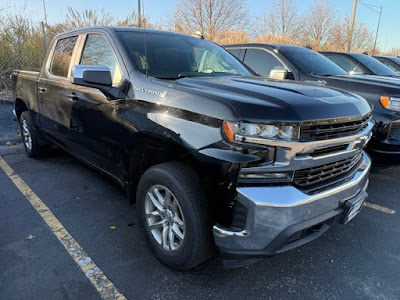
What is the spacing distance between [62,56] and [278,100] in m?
3.13

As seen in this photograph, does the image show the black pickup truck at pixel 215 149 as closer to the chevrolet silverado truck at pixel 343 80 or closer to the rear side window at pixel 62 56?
the rear side window at pixel 62 56

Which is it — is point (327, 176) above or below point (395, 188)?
above

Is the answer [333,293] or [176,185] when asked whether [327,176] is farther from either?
[176,185]

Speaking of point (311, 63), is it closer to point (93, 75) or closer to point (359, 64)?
point (359, 64)

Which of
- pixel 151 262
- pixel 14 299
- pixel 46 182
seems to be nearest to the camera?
pixel 14 299

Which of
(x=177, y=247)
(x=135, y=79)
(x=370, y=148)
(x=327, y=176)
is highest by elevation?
(x=135, y=79)

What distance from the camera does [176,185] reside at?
217 cm

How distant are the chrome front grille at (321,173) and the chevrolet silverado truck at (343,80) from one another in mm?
890

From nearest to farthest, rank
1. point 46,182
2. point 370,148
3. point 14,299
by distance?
point 14,299 → point 370,148 → point 46,182

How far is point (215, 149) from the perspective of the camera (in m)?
1.99

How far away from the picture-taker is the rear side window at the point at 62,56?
12.7 feet

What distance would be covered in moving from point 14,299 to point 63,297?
12.4 inches

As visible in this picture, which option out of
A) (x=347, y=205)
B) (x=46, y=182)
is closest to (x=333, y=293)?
(x=347, y=205)

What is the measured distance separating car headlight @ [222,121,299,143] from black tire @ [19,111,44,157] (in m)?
3.89
